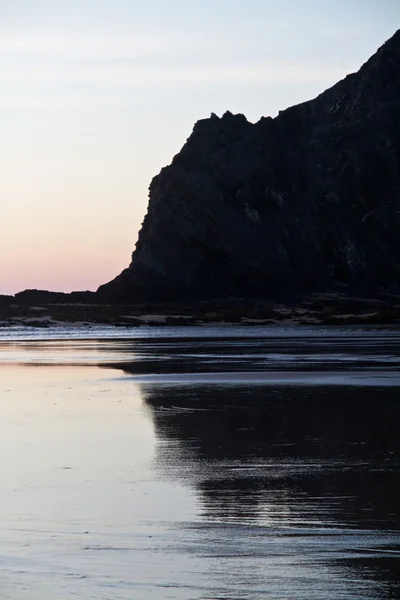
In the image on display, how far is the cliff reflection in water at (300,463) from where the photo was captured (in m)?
10.8

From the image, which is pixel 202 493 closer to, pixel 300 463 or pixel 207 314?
pixel 300 463

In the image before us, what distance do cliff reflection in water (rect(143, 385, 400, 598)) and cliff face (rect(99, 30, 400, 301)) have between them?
139409mm

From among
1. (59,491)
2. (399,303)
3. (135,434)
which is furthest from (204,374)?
(399,303)

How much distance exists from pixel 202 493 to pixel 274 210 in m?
170

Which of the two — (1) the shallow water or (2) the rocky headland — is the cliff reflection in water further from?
(2) the rocky headland

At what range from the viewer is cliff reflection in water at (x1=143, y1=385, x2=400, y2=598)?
35.3 feet

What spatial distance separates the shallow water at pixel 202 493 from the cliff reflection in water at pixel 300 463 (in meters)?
0.03

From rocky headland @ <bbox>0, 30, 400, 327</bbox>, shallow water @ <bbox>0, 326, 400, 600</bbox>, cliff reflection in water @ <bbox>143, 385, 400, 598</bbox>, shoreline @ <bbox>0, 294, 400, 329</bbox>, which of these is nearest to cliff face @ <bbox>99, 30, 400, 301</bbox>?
rocky headland @ <bbox>0, 30, 400, 327</bbox>

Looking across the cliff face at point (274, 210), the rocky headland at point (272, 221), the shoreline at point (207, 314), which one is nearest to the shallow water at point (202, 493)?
the shoreline at point (207, 314)

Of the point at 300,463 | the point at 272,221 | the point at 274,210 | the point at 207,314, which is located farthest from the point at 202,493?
the point at 274,210

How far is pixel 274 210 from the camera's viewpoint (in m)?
182

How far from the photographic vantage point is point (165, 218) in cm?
17525

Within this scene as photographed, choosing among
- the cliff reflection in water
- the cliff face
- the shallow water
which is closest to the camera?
the shallow water

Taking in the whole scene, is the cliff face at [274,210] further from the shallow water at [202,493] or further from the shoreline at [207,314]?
the shallow water at [202,493]
